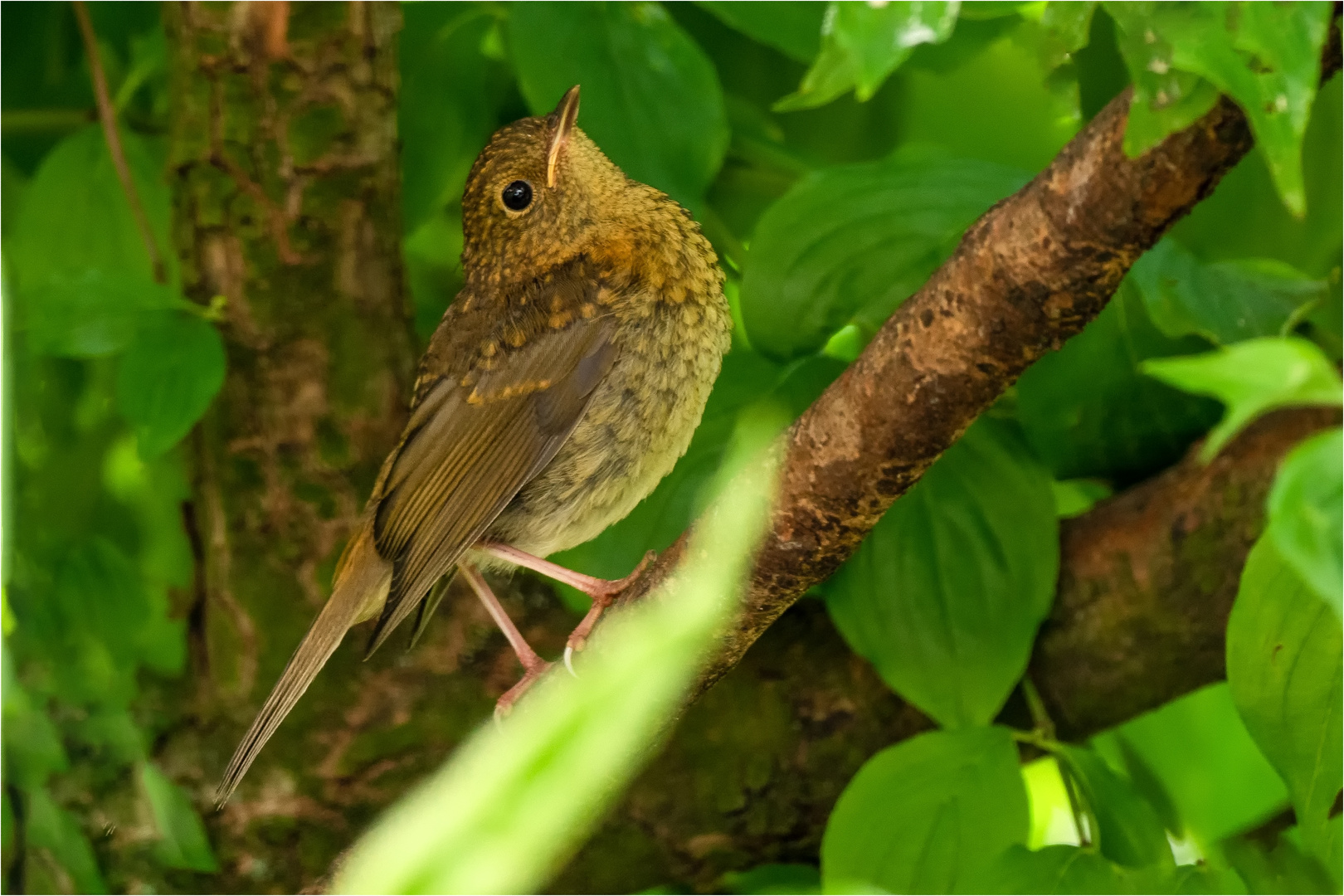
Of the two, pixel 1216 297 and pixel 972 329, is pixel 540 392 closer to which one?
pixel 972 329

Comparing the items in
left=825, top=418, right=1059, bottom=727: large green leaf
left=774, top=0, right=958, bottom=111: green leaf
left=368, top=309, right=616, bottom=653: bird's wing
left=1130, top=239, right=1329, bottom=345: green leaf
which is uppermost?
left=774, top=0, right=958, bottom=111: green leaf

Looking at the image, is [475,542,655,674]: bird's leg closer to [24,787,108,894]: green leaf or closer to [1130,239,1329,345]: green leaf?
[24,787,108,894]: green leaf

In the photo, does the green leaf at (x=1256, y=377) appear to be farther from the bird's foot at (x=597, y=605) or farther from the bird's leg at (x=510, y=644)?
the bird's leg at (x=510, y=644)

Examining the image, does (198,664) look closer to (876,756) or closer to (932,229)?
(876,756)

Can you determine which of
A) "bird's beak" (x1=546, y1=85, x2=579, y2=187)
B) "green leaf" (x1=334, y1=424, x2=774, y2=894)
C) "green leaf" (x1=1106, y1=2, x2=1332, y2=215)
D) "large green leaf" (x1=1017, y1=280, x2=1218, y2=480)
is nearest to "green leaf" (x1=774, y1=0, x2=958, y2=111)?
"green leaf" (x1=1106, y1=2, x2=1332, y2=215)

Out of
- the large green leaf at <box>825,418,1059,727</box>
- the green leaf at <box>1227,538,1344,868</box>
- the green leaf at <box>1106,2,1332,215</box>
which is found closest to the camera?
the green leaf at <box>1106,2,1332,215</box>

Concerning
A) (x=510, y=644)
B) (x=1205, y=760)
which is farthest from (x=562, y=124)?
(x=1205, y=760)
